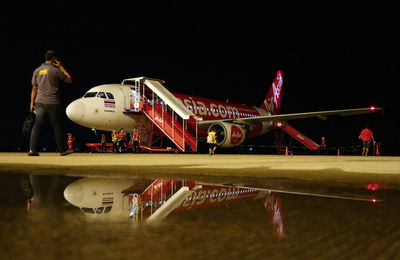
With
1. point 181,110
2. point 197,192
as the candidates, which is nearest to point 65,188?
point 197,192

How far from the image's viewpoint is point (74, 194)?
2.54 m

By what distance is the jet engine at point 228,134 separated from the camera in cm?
1461

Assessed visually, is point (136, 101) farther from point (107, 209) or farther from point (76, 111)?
point (107, 209)

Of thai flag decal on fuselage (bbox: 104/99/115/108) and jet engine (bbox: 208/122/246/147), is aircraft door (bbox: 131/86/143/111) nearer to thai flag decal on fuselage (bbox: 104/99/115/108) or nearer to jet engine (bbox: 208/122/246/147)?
thai flag decal on fuselage (bbox: 104/99/115/108)

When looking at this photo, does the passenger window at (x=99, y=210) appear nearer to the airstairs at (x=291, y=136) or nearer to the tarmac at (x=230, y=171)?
the tarmac at (x=230, y=171)

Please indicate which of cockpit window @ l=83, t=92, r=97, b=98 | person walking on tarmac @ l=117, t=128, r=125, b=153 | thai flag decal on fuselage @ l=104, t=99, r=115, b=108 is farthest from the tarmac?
person walking on tarmac @ l=117, t=128, r=125, b=153

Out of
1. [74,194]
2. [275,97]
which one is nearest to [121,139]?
[74,194]

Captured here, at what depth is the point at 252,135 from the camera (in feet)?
74.2

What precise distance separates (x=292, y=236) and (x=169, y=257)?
49cm

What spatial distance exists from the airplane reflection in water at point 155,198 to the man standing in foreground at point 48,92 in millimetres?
4706

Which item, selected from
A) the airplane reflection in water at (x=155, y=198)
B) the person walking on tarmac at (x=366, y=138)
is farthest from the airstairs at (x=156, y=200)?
the person walking on tarmac at (x=366, y=138)

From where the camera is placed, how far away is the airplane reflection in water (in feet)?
5.95

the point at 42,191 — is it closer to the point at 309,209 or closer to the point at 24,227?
the point at 24,227

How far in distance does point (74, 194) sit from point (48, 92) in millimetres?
5389
